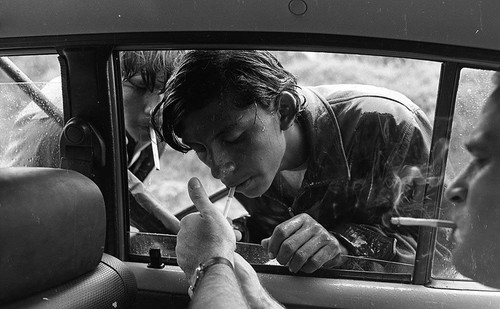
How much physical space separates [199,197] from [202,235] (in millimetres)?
94

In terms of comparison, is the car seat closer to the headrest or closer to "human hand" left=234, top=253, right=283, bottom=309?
the headrest

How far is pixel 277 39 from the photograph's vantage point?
1710 millimetres

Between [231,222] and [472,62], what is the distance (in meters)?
0.76

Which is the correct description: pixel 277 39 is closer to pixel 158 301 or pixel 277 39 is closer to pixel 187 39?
pixel 187 39

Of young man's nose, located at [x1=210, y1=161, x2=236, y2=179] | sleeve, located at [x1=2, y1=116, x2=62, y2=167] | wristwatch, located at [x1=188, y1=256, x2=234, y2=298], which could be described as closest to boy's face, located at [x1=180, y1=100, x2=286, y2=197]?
young man's nose, located at [x1=210, y1=161, x2=236, y2=179]

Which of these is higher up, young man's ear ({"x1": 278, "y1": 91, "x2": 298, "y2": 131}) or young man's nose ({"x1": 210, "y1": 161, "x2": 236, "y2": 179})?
young man's ear ({"x1": 278, "y1": 91, "x2": 298, "y2": 131})

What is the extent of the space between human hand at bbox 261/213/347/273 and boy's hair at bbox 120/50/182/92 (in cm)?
51

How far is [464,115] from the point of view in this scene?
1.72 meters

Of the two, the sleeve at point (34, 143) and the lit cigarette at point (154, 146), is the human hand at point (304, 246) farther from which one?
the sleeve at point (34, 143)

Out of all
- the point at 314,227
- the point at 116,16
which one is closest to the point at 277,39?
the point at 116,16

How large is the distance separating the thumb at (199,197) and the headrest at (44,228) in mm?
247

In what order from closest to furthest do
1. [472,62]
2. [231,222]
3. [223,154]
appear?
[472,62]
[223,154]
[231,222]

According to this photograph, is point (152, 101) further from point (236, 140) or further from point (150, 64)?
point (236, 140)

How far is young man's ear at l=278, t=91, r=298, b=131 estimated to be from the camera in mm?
1874
